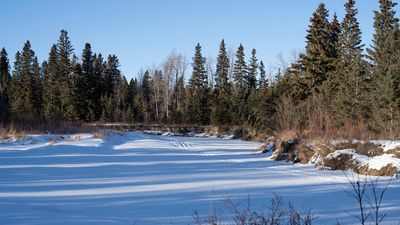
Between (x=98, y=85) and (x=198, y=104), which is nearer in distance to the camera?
(x=198, y=104)

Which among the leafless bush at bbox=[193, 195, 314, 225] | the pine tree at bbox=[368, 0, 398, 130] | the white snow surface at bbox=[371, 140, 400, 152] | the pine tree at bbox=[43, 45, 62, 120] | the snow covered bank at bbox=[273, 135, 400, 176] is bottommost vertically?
the leafless bush at bbox=[193, 195, 314, 225]

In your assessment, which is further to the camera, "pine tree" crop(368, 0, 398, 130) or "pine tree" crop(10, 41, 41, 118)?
"pine tree" crop(10, 41, 41, 118)

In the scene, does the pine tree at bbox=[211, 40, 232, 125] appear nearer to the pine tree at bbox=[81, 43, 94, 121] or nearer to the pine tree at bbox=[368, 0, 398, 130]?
the pine tree at bbox=[81, 43, 94, 121]

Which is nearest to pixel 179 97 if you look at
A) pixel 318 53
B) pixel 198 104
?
pixel 198 104

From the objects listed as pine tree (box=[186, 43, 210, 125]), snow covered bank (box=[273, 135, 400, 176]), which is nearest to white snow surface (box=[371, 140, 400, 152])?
snow covered bank (box=[273, 135, 400, 176])

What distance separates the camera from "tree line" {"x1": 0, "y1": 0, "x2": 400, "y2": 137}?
22625 mm

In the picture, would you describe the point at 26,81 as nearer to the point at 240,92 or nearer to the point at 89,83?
the point at 89,83

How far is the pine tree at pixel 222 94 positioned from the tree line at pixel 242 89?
5.3 inches

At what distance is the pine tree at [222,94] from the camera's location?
172ft

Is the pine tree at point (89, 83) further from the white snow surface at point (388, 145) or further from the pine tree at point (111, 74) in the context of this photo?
the white snow surface at point (388, 145)

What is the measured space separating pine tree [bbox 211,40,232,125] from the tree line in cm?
14

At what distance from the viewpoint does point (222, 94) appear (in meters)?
62.0

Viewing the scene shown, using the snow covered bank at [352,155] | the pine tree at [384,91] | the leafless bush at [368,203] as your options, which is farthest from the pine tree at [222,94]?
the leafless bush at [368,203]

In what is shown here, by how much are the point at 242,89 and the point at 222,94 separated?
3.31m
